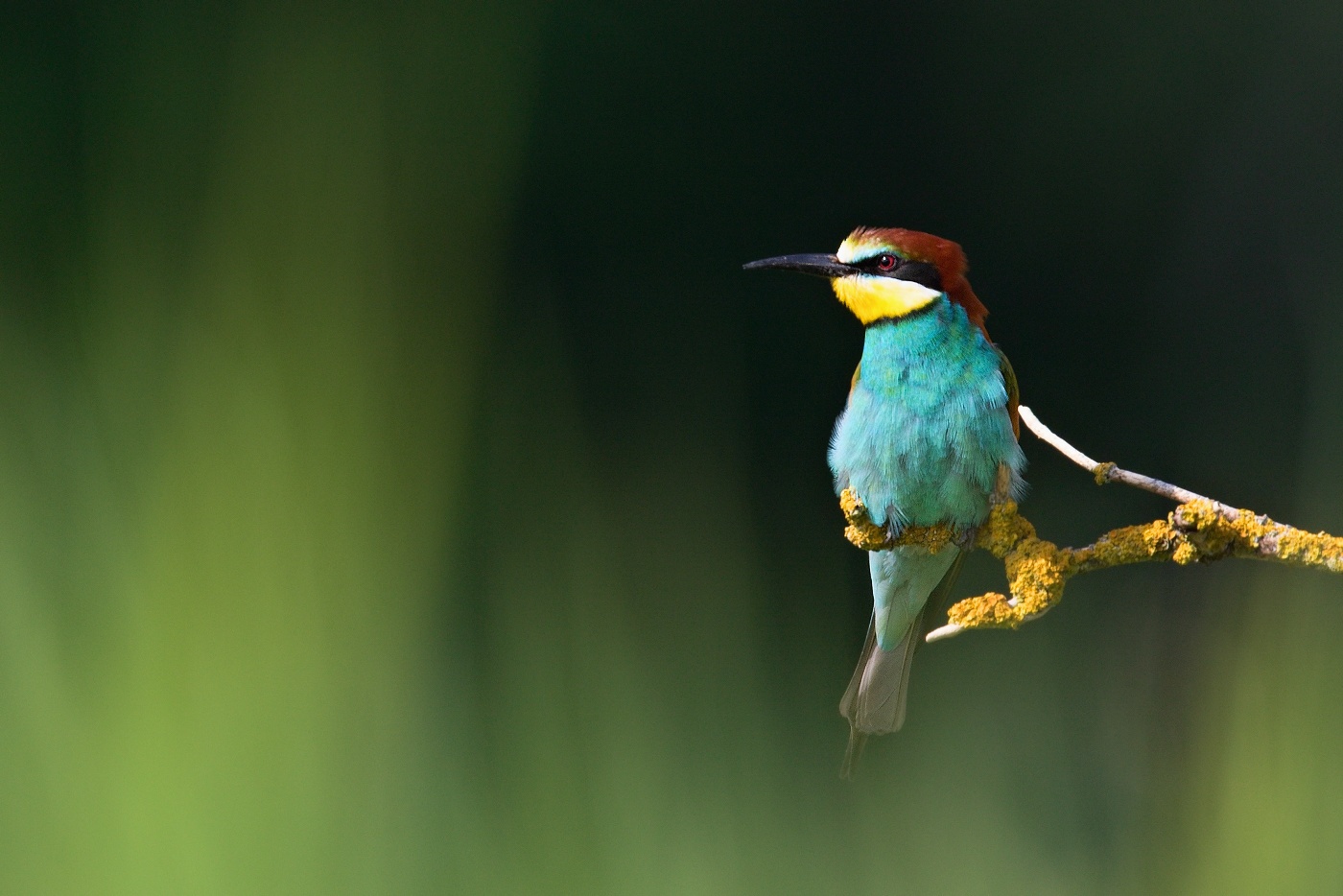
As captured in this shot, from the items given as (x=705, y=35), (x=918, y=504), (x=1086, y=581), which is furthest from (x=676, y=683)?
(x=705, y=35)

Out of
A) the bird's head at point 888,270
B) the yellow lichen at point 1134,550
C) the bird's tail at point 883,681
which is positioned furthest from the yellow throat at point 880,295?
the yellow lichen at point 1134,550

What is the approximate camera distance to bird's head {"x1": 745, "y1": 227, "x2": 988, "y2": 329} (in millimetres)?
1009

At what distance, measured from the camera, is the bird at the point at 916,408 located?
1029mm

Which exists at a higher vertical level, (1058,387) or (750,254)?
(750,254)

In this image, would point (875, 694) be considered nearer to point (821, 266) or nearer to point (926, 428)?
point (926, 428)

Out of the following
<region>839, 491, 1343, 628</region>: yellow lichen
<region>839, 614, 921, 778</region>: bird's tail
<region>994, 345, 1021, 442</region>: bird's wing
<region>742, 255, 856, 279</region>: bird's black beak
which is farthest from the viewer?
<region>994, 345, 1021, 442</region>: bird's wing

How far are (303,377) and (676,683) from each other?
0.24 meters

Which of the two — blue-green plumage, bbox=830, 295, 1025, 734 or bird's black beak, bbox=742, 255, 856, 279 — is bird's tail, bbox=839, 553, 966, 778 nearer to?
blue-green plumage, bbox=830, 295, 1025, 734

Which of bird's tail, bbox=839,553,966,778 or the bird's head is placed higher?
the bird's head

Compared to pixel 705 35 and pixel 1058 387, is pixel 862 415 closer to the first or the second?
pixel 1058 387

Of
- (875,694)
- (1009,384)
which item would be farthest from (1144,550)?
(1009,384)

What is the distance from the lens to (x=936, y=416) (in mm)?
1079

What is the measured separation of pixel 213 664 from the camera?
0.50 meters

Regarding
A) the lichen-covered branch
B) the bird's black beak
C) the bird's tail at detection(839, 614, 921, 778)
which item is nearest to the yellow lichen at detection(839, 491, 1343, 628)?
the lichen-covered branch
